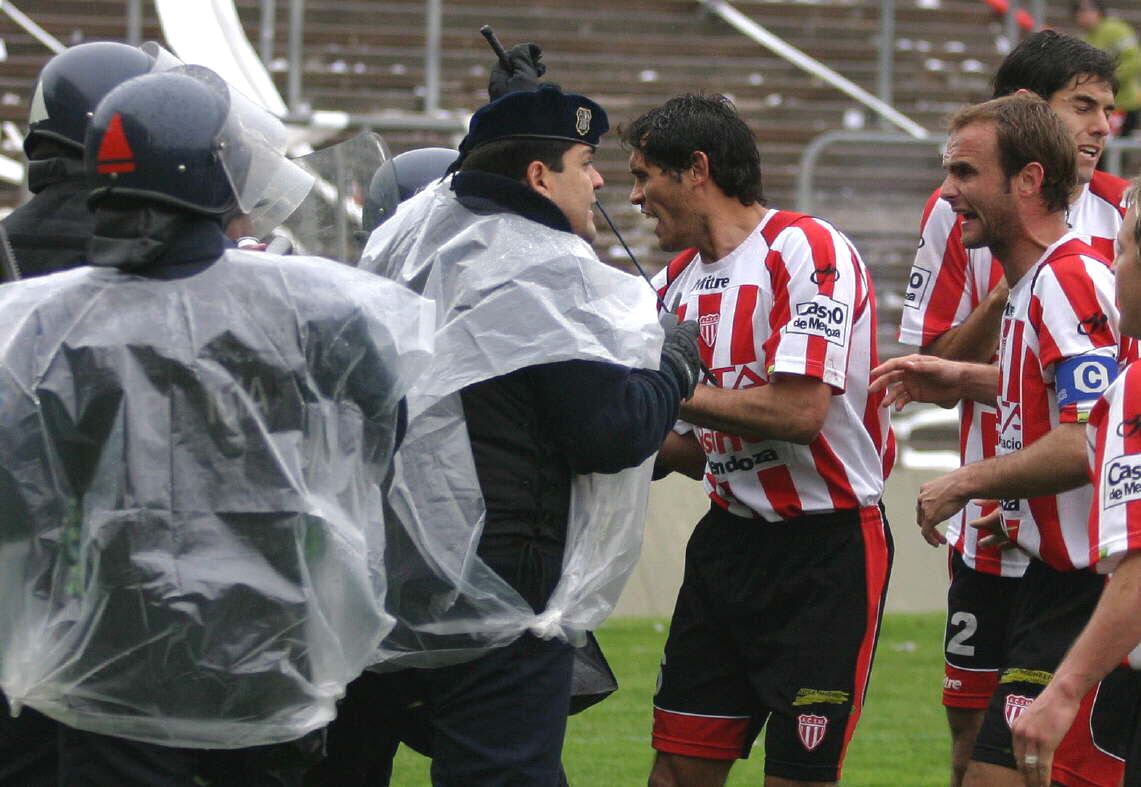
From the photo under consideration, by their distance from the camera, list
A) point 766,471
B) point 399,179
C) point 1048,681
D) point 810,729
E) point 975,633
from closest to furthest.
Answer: point 1048,681 < point 810,729 < point 766,471 < point 975,633 < point 399,179

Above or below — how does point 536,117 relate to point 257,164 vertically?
above

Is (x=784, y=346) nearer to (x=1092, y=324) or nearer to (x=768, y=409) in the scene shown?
(x=768, y=409)

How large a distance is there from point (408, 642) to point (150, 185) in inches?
46.1

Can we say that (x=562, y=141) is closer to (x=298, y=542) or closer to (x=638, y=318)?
(x=638, y=318)

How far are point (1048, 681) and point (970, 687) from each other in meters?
0.85

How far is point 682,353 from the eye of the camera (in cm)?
410

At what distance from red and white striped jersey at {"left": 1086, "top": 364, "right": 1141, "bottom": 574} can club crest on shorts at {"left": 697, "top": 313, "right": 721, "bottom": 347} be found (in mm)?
Answer: 1542


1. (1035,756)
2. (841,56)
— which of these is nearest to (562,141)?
(1035,756)

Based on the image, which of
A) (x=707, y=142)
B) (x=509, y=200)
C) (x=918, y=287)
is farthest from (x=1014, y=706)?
(x=509, y=200)

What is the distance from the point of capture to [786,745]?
183 inches

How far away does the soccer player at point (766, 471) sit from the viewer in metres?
4.59

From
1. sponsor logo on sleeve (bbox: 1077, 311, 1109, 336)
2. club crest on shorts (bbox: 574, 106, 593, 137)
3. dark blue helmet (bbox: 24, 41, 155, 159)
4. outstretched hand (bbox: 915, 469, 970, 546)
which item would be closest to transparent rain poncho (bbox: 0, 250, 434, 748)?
club crest on shorts (bbox: 574, 106, 593, 137)

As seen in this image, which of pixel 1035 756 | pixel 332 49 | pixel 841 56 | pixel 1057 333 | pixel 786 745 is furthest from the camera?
pixel 841 56

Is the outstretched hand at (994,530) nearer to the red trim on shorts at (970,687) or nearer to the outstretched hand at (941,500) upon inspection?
the outstretched hand at (941,500)
